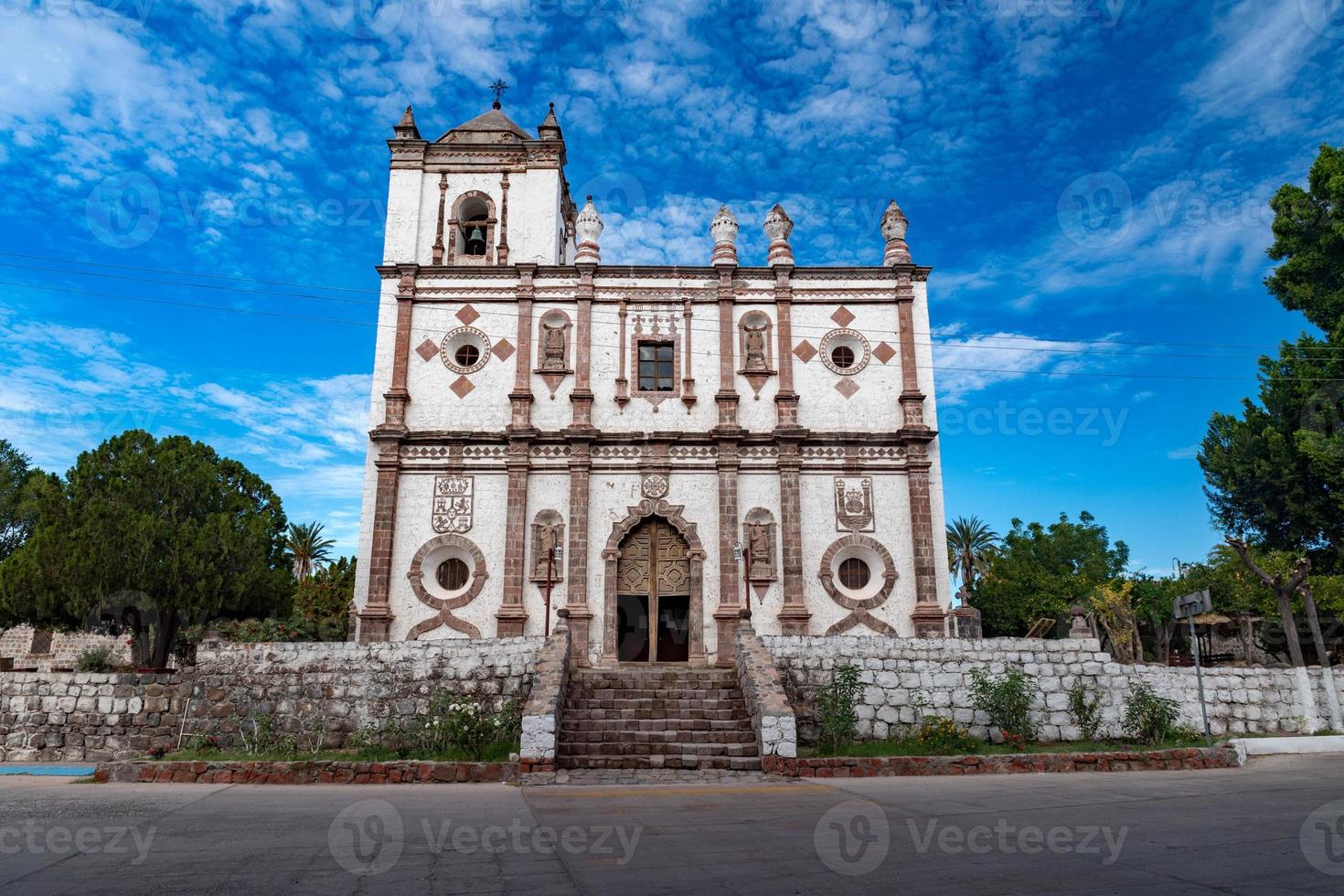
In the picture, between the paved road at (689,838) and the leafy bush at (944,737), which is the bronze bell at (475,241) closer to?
the paved road at (689,838)

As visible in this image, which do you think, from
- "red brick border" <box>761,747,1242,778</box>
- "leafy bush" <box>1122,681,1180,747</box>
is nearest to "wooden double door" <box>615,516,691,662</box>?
"red brick border" <box>761,747,1242,778</box>

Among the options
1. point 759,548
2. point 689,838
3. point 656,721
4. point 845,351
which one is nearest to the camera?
point 689,838

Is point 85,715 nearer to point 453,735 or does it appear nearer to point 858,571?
point 453,735

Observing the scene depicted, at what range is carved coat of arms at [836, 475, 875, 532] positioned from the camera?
20.6 meters

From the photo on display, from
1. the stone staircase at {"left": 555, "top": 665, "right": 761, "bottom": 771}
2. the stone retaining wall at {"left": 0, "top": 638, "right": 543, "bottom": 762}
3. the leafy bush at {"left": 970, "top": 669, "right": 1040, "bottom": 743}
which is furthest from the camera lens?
the stone retaining wall at {"left": 0, "top": 638, "right": 543, "bottom": 762}

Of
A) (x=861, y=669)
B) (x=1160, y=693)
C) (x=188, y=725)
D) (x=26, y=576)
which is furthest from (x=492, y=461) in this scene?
(x=1160, y=693)

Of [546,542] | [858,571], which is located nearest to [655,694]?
[546,542]

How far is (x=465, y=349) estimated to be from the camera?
73.4 feet

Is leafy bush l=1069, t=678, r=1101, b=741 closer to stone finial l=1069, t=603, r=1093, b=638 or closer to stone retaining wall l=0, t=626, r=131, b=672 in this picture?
stone finial l=1069, t=603, r=1093, b=638

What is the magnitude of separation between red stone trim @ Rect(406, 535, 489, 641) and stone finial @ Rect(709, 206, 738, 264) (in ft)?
33.6


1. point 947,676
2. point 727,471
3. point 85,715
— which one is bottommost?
point 85,715

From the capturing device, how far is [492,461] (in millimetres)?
20953

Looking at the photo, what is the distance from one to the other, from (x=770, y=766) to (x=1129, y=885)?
22.2ft

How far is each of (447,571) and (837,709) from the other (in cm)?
1091
